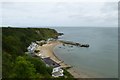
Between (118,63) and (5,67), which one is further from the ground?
(5,67)

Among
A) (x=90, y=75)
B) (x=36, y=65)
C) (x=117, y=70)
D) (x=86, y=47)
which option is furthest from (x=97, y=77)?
(x=86, y=47)

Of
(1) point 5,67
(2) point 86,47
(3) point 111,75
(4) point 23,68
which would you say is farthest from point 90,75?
(2) point 86,47

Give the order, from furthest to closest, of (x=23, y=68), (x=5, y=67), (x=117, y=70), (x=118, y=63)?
(x=118, y=63) < (x=117, y=70) < (x=5, y=67) < (x=23, y=68)

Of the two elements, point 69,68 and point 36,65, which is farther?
point 69,68

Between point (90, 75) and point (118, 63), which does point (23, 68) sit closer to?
point (90, 75)

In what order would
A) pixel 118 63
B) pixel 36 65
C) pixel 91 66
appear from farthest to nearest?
pixel 118 63 < pixel 91 66 < pixel 36 65

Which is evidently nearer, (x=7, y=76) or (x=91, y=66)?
(x=7, y=76)

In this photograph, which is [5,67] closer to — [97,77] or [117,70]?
[97,77]

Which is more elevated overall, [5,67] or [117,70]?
[5,67]

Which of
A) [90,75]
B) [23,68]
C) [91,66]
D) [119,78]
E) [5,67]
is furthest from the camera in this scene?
[91,66]
